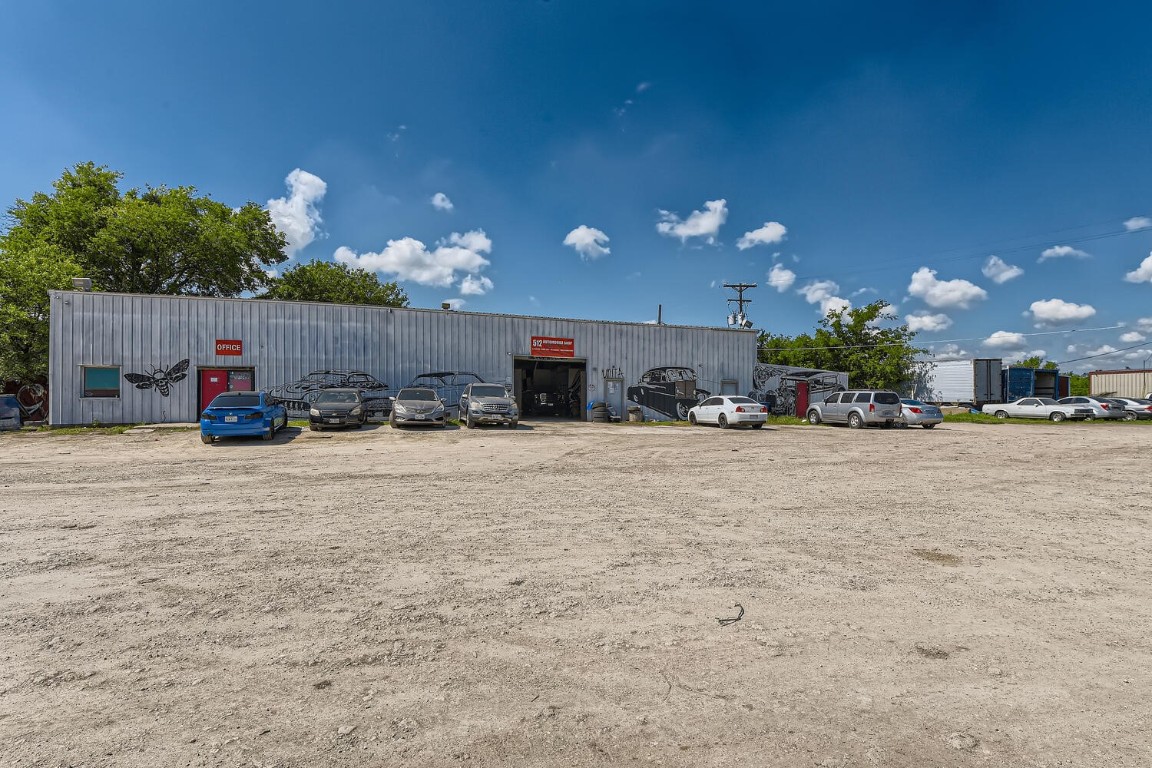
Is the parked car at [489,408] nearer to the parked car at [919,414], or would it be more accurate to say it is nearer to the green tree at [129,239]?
the parked car at [919,414]

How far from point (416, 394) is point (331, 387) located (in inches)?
208

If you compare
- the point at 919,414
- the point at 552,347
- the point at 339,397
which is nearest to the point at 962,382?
the point at 919,414

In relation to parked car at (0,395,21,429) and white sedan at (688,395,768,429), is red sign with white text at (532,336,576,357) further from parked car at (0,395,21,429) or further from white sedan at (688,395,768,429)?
parked car at (0,395,21,429)

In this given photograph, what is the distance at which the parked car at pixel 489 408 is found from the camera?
1991 cm

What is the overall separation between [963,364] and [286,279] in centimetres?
5109

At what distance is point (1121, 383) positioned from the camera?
50.7 meters

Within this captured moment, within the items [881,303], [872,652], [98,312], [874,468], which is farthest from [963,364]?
[98,312]

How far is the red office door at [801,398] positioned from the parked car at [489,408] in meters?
20.1

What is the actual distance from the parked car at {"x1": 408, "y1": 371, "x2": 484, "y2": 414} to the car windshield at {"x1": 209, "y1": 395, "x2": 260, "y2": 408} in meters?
8.78

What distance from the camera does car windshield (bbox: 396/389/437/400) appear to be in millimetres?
20250

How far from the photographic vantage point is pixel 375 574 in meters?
4.45

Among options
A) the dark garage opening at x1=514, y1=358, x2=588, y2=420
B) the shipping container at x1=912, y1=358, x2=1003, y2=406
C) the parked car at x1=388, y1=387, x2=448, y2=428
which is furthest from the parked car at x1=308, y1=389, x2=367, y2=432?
the shipping container at x1=912, y1=358, x2=1003, y2=406

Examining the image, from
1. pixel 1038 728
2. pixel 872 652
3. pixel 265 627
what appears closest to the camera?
pixel 1038 728

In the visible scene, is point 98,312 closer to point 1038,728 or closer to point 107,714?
point 107,714
